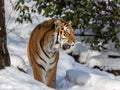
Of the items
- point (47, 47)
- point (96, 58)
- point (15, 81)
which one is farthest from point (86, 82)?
point (96, 58)

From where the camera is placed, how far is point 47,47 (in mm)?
6328

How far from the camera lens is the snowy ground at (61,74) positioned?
4788mm

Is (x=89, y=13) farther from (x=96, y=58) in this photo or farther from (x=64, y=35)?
(x=64, y=35)

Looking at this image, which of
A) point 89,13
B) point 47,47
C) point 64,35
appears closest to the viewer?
point 64,35

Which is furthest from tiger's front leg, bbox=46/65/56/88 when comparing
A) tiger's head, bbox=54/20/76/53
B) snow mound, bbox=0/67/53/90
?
snow mound, bbox=0/67/53/90

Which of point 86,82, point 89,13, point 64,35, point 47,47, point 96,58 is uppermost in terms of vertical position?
point 64,35

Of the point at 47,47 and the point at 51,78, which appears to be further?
the point at 51,78

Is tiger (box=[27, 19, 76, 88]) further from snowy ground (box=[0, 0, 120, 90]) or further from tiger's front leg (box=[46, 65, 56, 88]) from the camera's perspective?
snowy ground (box=[0, 0, 120, 90])

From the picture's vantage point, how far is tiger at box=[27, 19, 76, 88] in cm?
610

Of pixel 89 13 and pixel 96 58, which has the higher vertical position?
pixel 89 13

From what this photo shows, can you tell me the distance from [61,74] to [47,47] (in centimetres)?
187

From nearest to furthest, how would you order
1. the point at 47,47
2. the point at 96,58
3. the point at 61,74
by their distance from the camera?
the point at 47,47
the point at 61,74
the point at 96,58

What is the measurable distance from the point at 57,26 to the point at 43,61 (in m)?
0.63

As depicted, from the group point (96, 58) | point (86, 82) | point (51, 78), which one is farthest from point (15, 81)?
point (96, 58)
